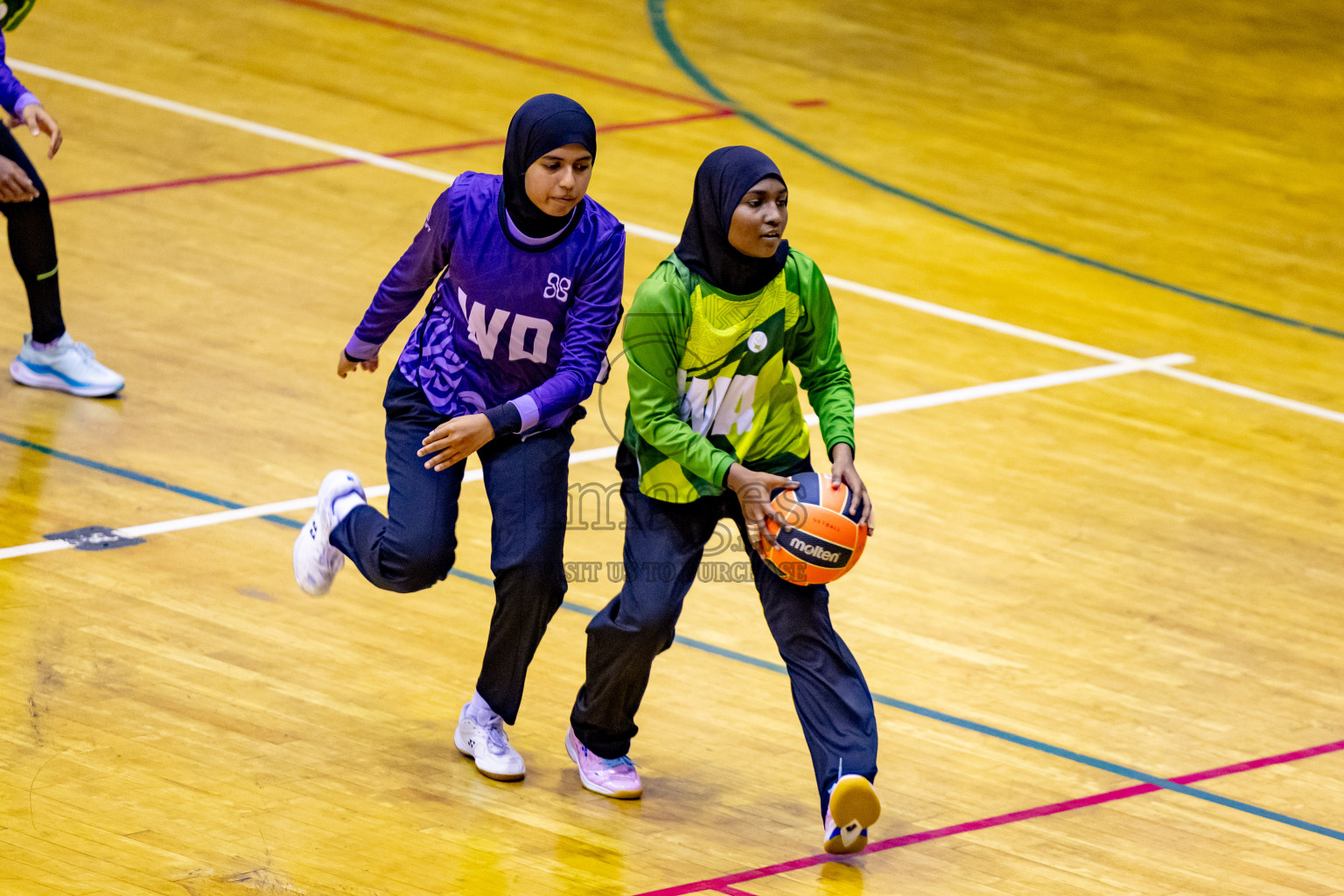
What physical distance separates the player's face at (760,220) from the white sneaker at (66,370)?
3081mm

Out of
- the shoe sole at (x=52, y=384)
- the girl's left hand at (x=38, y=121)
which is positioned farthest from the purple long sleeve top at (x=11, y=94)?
the shoe sole at (x=52, y=384)

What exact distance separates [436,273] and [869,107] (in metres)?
6.66

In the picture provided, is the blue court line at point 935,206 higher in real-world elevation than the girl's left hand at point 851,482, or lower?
higher

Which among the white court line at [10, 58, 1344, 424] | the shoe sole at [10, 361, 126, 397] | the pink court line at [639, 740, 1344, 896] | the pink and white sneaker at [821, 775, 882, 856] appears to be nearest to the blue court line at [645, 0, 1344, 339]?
the white court line at [10, 58, 1344, 424]

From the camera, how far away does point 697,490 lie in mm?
4090

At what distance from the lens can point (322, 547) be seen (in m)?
4.50

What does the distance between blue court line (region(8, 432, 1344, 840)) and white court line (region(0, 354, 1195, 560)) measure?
9cm

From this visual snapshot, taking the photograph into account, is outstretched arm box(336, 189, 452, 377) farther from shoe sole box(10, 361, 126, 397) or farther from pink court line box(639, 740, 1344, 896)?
shoe sole box(10, 361, 126, 397)

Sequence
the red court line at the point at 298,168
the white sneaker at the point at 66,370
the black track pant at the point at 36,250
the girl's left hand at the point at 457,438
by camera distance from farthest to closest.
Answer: the red court line at the point at 298,168 < the white sneaker at the point at 66,370 < the black track pant at the point at 36,250 < the girl's left hand at the point at 457,438

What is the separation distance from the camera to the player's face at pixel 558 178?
4.05 m

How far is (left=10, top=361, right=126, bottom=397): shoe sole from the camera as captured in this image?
20.4 feet

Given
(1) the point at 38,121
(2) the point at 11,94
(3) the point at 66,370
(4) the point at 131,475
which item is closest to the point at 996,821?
(4) the point at 131,475

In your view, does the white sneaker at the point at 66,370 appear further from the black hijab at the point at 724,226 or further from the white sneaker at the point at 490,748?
the black hijab at the point at 724,226

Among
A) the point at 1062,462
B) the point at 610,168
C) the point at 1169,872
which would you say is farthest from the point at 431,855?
the point at 610,168
